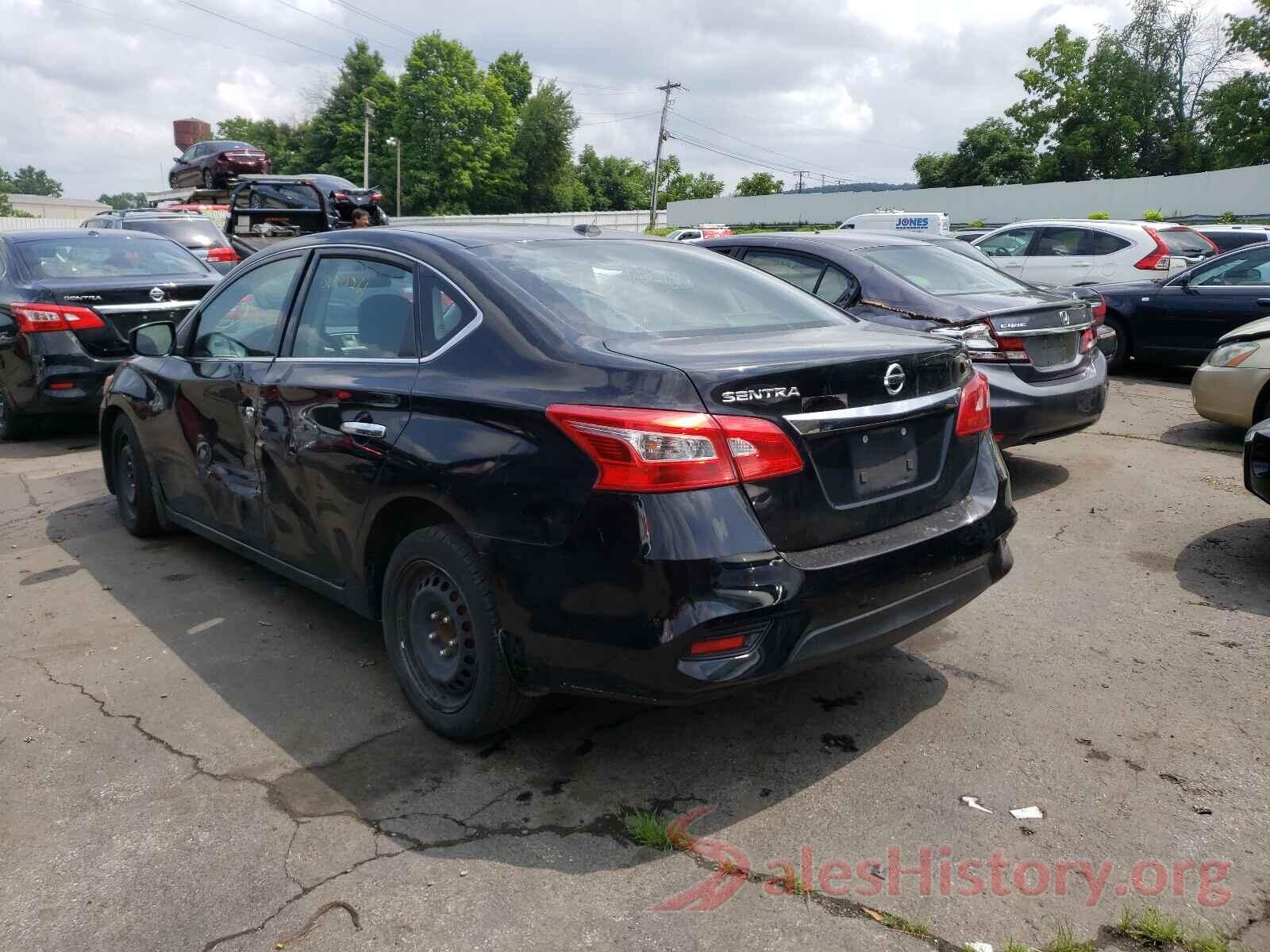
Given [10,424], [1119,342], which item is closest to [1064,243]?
[1119,342]

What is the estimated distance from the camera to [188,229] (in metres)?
14.4

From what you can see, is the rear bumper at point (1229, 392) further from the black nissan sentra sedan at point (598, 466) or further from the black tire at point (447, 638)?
the black tire at point (447, 638)

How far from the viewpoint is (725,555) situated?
279 centimetres

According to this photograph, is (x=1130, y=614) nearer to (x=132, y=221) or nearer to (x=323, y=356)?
(x=323, y=356)

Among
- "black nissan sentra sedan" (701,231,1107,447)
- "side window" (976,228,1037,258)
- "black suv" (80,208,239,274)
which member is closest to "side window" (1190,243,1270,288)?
"side window" (976,228,1037,258)

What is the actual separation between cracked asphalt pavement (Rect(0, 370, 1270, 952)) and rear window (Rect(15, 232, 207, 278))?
4611mm

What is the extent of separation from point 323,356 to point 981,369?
3899mm

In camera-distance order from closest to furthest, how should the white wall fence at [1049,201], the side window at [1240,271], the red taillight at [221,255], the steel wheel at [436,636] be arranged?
the steel wheel at [436,636]
the side window at [1240,271]
the red taillight at [221,255]
the white wall fence at [1049,201]

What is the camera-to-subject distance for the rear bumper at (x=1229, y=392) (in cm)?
725

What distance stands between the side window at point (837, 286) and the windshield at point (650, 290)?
2.55 metres


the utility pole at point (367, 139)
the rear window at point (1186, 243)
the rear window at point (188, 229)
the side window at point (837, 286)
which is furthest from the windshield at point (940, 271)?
the utility pole at point (367, 139)

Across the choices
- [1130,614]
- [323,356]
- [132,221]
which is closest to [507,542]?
[323,356]

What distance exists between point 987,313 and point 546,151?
80.1 metres

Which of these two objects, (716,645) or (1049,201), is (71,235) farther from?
(1049,201)
